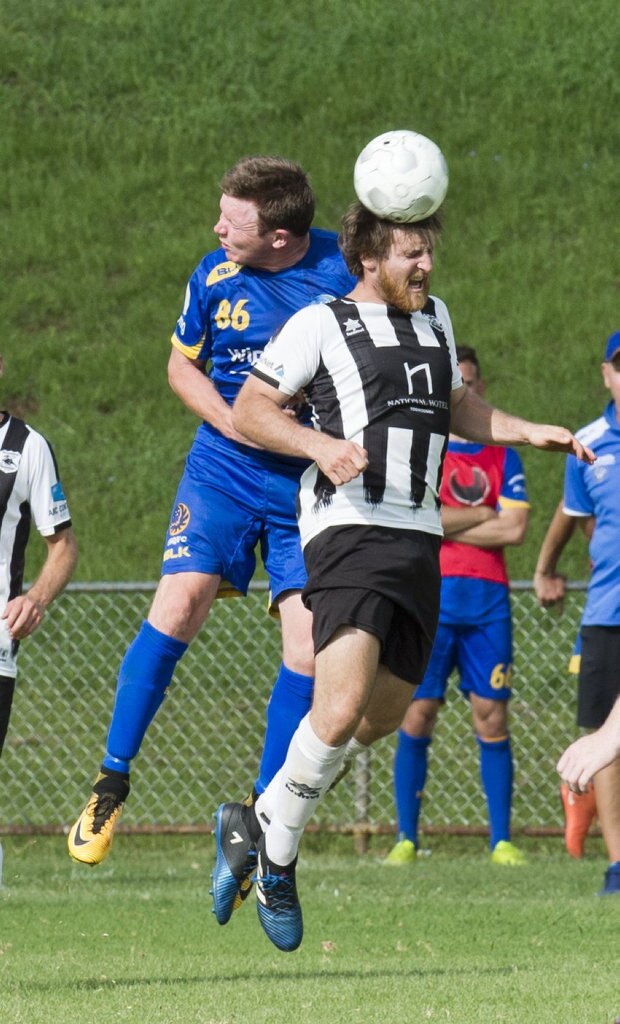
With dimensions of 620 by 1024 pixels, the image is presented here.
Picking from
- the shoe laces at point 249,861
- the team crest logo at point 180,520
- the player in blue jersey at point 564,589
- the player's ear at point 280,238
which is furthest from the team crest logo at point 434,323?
the player in blue jersey at point 564,589

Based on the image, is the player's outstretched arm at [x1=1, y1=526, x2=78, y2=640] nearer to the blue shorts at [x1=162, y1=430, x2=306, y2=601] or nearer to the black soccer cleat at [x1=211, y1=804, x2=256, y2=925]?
the blue shorts at [x1=162, y1=430, x2=306, y2=601]

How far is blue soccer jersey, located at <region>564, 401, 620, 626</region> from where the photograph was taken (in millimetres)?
8211

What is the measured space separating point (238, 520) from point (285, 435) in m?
0.92

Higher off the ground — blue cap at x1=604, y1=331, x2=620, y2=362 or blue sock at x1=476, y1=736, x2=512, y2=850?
blue cap at x1=604, y1=331, x2=620, y2=362

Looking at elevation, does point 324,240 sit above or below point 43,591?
above

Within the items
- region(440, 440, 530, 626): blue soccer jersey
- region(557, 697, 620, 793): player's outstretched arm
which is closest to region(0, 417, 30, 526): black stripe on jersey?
region(557, 697, 620, 793): player's outstretched arm

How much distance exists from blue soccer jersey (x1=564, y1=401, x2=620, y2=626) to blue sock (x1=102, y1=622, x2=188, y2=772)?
9.92 feet

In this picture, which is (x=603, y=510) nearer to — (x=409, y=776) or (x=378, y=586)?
(x=409, y=776)

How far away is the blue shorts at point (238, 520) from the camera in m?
5.83

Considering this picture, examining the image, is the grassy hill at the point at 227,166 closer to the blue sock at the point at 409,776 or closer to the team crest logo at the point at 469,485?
the team crest logo at the point at 469,485

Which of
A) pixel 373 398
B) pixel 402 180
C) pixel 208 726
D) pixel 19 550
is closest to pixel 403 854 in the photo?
pixel 208 726

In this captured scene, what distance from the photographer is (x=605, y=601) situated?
821cm

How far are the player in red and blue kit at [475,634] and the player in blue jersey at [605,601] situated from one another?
1007 millimetres

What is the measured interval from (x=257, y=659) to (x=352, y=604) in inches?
250
